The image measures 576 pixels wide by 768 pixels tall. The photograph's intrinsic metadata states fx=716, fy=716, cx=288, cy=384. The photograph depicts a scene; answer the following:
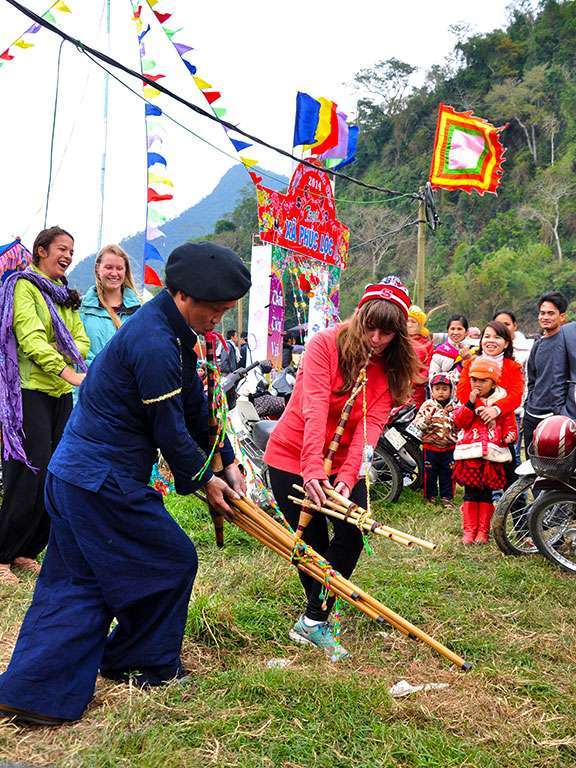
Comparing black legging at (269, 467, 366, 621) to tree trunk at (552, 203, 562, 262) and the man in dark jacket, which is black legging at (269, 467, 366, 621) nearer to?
the man in dark jacket

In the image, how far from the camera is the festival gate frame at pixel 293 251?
8234 millimetres

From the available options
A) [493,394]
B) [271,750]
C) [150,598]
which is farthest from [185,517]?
[271,750]

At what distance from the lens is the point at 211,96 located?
5.93 meters

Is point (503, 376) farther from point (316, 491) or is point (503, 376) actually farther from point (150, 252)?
point (150, 252)

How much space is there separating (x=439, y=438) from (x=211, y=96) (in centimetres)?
344

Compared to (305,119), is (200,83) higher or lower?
lower

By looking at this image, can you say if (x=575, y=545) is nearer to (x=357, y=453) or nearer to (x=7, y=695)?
(x=357, y=453)

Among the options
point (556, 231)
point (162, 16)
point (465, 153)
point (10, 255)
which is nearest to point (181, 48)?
point (162, 16)

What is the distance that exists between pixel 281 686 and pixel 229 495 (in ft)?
2.36

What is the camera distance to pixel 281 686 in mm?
2605

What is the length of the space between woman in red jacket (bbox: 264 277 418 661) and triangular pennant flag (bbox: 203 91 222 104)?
3.52 m

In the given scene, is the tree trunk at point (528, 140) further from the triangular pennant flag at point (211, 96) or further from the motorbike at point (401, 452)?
the triangular pennant flag at point (211, 96)

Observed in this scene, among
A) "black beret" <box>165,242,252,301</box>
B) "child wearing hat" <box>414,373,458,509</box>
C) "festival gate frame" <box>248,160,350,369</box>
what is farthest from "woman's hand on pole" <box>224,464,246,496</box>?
"festival gate frame" <box>248,160,350,369</box>

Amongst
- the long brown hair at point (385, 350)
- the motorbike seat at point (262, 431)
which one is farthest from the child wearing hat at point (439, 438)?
the long brown hair at point (385, 350)
